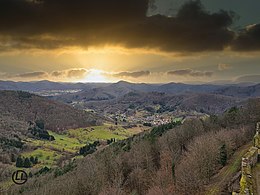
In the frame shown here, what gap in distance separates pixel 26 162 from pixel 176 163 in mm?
111169

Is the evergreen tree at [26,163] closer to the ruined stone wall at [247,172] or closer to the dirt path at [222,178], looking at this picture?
the dirt path at [222,178]

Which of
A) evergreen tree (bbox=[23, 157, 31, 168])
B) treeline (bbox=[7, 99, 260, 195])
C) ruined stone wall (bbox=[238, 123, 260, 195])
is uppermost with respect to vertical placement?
ruined stone wall (bbox=[238, 123, 260, 195])

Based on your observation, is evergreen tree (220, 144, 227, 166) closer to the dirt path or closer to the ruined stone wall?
the dirt path

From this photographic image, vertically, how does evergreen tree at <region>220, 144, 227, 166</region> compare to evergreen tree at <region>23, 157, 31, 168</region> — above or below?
above

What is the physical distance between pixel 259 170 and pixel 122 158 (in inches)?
1989

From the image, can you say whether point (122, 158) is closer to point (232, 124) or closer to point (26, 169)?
point (232, 124)

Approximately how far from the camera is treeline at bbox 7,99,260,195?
128 feet

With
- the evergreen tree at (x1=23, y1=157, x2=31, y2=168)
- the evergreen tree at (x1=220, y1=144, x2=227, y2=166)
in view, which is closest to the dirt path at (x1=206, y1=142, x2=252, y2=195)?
the evergreen tree at (x1=220, y1=144, x2=227, y2=166)

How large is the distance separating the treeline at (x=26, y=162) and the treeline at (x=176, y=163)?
8033 centimetres

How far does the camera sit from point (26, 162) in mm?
144625

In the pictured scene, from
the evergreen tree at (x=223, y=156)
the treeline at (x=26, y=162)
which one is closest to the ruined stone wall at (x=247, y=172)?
the evergreen tree at (x=223, y=156)

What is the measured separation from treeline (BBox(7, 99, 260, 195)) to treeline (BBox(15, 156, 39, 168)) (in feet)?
264

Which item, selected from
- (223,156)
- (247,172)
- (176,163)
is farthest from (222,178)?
Result: (247,172)

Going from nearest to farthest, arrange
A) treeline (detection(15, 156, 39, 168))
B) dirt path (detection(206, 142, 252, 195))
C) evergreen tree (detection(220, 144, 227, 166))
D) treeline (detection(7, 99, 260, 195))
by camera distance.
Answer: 1. dirt path (detection(206, 142, 252, 195))
2. treeline (detection(7, 99, 260, 195))
3. evergreen tree (detection(220, 144, 227, 166))
4. treeline (detection(15, 156, 39, 168))
